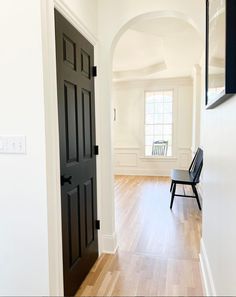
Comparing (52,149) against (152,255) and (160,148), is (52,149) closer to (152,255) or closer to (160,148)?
(152,255)

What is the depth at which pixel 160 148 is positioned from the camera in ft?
21.4

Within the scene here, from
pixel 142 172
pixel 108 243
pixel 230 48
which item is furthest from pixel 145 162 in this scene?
pixel 230 48

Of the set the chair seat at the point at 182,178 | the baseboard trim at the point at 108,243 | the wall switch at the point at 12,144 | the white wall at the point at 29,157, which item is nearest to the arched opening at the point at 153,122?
the baseboard trim at the point at 108,243

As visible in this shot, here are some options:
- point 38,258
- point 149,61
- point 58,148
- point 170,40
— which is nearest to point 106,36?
point 58,148

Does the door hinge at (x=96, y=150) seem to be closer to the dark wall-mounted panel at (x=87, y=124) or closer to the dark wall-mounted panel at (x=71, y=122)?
the dark wall-mounted panel at (x=87, y=124)

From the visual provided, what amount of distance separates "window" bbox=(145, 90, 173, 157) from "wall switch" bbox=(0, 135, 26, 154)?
17.2ft

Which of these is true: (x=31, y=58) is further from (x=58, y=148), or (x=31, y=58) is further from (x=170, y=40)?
(x=170, y=40)

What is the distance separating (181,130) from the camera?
6.26 metres

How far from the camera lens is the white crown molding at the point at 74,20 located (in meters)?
1.61

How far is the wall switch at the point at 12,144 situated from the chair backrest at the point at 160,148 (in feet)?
17.3

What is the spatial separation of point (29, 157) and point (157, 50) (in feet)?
12.6

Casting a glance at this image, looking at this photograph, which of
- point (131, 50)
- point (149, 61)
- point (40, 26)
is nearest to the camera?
point (40, 26)

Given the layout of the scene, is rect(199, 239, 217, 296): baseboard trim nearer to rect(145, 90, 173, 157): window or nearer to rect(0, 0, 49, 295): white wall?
rect(0, 0, 49, 295): white wall

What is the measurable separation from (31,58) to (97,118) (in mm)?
1060
